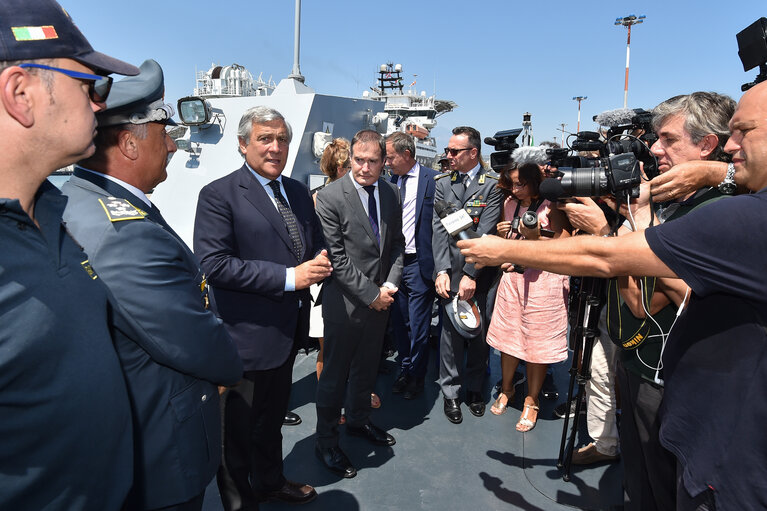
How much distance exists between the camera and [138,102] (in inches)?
Result: 52.9

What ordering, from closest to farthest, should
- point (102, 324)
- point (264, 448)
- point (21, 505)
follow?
point (21, 505)
point (102, 324)
point (264, 448)

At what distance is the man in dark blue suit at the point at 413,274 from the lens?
3.67 m

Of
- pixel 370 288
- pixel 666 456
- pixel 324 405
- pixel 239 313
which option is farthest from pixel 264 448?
pixel 666 456

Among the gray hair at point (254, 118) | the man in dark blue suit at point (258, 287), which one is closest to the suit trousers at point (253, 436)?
the man in dark blue suit at point (258, 287)

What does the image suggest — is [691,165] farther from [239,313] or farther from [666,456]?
[239,313]

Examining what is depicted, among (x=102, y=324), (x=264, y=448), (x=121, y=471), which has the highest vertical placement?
(x=102, y=324)

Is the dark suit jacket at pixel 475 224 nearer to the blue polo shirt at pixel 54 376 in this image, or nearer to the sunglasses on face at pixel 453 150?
the sunglasses on face at pixel 453 150

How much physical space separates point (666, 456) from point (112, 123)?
234 cm

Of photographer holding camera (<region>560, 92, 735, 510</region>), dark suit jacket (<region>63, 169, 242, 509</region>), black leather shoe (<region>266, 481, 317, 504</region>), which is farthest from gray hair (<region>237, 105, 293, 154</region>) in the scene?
black leather shoe (<region>266, 481, 317, 504</region>)

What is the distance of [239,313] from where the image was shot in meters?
2.08

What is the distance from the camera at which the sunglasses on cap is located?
0.86 meters

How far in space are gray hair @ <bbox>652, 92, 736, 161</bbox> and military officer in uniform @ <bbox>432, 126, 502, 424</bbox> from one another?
1588 mm

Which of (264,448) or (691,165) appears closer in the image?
(691,165)

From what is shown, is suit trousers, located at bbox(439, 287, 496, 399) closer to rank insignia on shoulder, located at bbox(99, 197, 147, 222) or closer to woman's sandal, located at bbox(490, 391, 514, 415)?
woman's sandal, located at bbox(490, 391, 514, 415)
